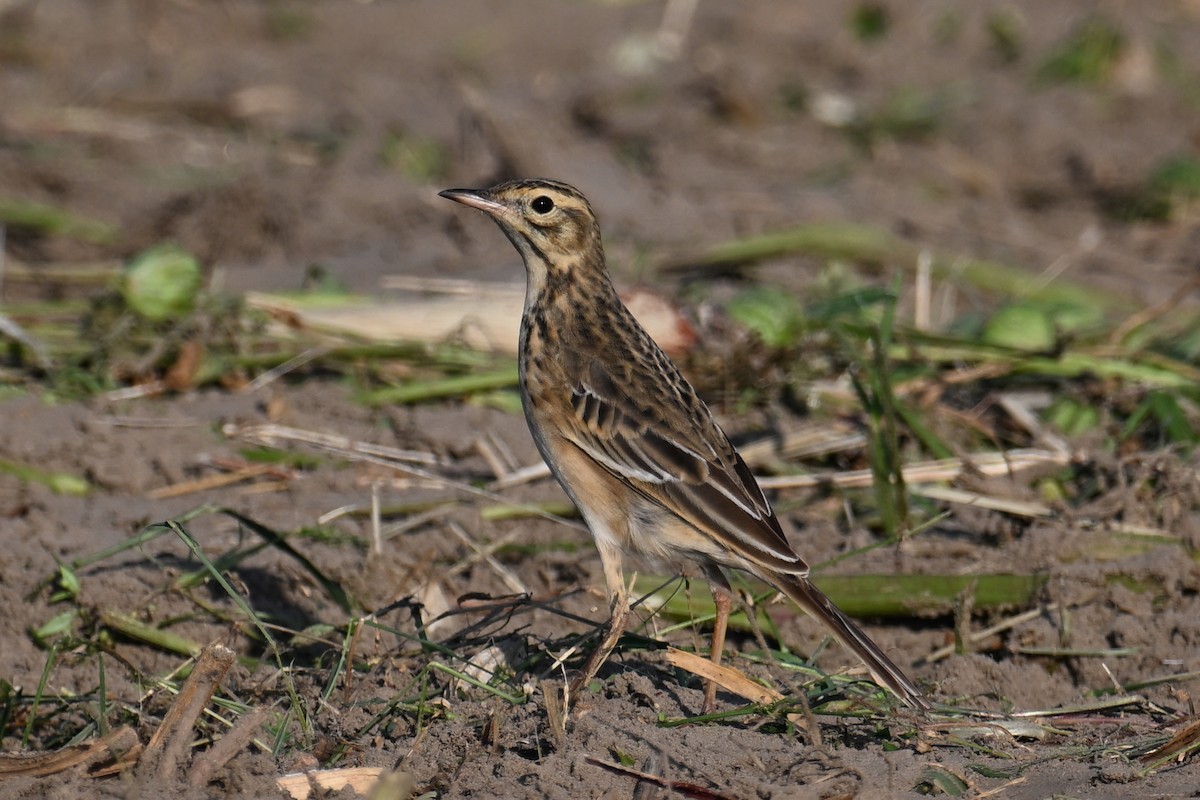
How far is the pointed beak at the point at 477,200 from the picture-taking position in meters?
5.54

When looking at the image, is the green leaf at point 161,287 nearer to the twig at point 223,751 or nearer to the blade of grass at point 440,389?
the blade of grass at point 440,389

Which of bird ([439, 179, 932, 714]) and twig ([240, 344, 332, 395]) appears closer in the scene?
bird ([439, 179, 932, 714])

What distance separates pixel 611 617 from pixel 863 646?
2.51ft

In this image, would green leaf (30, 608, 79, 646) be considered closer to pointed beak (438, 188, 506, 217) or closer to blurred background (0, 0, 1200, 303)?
pointed beak (438, 188, 506, 217)

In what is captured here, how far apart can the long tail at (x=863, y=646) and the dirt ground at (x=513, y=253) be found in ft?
0.33

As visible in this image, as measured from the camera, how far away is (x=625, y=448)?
4.96m

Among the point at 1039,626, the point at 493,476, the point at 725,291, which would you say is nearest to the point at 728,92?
the point at 725,291

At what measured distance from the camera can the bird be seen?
15.1 feet

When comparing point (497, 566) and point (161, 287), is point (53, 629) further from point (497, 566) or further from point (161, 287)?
point (161, 287)

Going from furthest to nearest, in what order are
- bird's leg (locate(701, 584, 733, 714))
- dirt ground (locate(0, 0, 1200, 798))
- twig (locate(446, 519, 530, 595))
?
twig (locate(446, 519, 530, 595)) → bird's leg (locate(701, 584, 733, 714)) → dirt ground (locate(0, 0, 1200, 798))

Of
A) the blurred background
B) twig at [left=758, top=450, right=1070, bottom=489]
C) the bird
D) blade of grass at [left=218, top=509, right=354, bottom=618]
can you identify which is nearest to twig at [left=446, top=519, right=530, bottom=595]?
blade of grass at [left=218, top=509, right=354, bottom=618]

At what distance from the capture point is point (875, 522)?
6.23 m

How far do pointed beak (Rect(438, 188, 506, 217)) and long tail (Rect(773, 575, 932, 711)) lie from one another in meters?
1.84

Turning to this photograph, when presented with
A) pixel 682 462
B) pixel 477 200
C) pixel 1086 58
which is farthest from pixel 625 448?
pixel 1086 58
